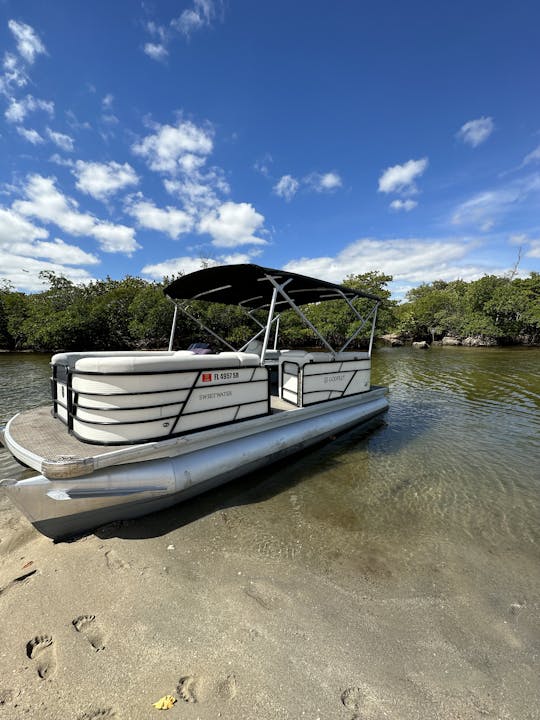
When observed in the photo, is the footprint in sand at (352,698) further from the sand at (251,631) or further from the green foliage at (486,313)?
the green foliage at (486,313)

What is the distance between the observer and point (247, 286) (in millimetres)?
6609

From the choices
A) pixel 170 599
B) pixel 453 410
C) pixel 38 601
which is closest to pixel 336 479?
pixel 170 599

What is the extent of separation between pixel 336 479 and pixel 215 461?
195cm

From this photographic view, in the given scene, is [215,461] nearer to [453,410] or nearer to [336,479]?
[336,479]

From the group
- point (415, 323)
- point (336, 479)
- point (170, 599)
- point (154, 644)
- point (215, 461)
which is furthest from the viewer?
point (415, 323)

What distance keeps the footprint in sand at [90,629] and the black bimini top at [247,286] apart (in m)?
4.33

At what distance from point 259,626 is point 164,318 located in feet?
91.9

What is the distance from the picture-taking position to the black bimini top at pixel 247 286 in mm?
5504

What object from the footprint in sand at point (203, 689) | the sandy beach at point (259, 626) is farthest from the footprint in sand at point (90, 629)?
the footprint in sand at point (203, 689)

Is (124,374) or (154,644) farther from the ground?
(124,374)

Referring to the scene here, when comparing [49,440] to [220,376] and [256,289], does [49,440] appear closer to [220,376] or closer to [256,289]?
[220,376]

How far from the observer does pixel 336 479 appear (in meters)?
4.95

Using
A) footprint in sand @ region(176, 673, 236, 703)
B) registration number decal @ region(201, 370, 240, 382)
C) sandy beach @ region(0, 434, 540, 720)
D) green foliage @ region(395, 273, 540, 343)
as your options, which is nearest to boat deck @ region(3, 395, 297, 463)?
sandy beach @ region(0, 434, 540, 720)

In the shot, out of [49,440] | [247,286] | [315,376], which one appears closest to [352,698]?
[49,440]
